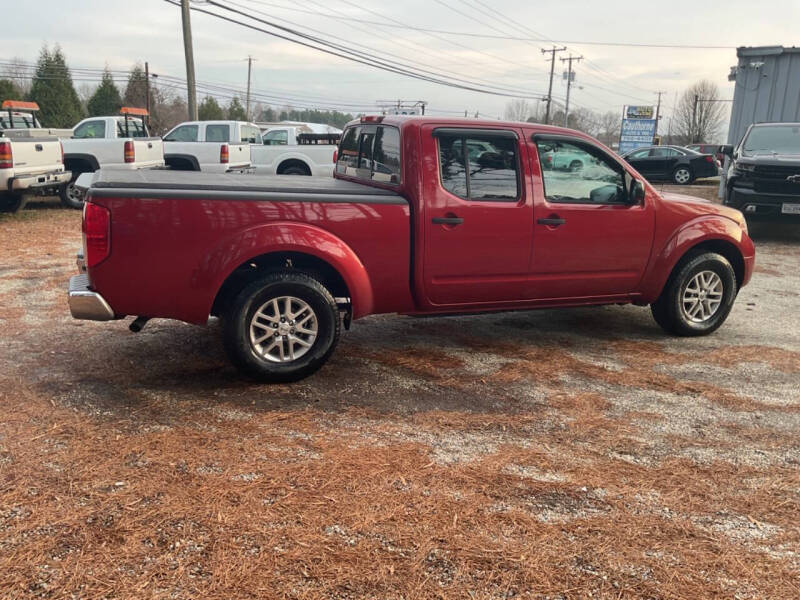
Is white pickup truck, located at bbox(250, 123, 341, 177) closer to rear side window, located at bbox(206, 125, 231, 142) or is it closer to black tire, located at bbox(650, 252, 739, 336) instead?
rear side window, located at bbox(206, 125, 231, 142)

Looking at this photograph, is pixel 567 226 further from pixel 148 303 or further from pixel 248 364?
pixel 148 303

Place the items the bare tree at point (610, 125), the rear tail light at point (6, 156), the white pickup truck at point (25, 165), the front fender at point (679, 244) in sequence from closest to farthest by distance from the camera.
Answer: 1. the front fender at point (679, 244)
2. the rear tail light at point (6, 156)
3. the white pickup truck at point (25, 165)
4. the bare tree at point (610, 125)

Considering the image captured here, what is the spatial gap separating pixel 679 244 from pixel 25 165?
34.9 ft

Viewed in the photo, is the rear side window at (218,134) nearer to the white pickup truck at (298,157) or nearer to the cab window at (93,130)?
the white pickup truck at (298,157)

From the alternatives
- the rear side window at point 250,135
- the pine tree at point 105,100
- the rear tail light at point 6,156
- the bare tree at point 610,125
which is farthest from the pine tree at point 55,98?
the bare tree at point 610,125

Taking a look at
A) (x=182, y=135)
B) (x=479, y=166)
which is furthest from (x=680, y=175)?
(x=479, y=166)

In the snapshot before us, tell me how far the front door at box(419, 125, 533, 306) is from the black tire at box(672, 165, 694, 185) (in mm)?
23672

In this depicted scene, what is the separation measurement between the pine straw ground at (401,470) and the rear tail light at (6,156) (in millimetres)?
6388

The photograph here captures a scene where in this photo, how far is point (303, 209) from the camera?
4.33 meters

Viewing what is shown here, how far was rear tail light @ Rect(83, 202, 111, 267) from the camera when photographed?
13.0ft

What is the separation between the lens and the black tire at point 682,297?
5.71 m

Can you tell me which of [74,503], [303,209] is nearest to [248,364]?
[303,209]

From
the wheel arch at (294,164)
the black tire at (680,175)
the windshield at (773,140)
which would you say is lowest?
the black tire at (680,175)

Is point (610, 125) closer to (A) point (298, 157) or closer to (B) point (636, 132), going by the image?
(B) point (636, 132)
